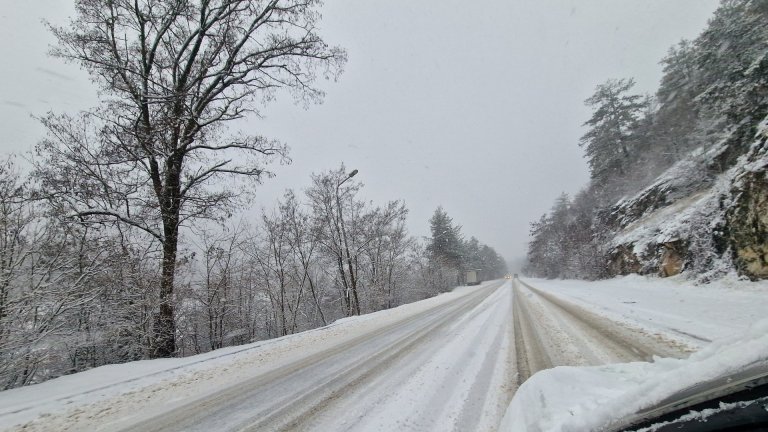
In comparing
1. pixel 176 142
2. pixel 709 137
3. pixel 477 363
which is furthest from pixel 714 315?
pixel 709 137

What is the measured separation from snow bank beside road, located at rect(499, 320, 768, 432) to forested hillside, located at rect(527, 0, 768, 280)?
978cm

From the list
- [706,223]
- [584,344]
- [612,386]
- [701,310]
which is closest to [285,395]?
[612,386]

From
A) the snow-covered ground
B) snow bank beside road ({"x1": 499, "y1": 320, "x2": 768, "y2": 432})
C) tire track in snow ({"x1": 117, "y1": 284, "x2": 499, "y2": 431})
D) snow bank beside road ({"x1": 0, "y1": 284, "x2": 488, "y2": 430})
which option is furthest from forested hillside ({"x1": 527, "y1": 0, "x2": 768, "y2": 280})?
snow bank beside road ({"x1": 0, "y1": 284, "x2": 488, "y2": 430})

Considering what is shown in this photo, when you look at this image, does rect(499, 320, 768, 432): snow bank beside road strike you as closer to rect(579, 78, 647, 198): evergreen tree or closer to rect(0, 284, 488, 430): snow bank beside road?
rect(0, 284, 488, 430): snow bank beside road

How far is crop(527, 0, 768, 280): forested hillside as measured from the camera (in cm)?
977

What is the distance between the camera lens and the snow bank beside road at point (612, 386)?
Result: 1420mm

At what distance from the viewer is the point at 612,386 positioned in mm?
2863

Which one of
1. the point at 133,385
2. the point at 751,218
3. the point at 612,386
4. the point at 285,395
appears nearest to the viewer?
the point at 612,386

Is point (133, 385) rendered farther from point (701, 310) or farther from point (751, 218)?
point (751, 218)

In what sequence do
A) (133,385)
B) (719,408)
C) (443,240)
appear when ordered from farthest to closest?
(443,240), (133,385), (719,408)

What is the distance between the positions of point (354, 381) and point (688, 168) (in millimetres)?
24798

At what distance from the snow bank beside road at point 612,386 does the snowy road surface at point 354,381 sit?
0.38m

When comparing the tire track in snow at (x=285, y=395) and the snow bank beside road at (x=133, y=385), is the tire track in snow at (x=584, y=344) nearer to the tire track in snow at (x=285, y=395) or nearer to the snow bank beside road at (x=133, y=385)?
the tire track in snow at (x=285, y=395)

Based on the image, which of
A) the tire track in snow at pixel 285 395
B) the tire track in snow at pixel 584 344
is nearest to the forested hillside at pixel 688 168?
the tire track in snow at pixel 584 344
